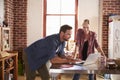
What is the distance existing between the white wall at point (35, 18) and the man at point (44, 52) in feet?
11.7

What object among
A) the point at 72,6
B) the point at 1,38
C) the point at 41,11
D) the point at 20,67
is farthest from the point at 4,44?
the point at 72,6

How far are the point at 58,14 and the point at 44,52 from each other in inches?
153

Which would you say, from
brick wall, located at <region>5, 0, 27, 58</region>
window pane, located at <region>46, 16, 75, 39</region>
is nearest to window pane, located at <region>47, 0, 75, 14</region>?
window pane, located at <region>46, 16, 75, 39</region>

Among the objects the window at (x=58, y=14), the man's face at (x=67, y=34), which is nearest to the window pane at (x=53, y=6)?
the window at (x=58, y=14)

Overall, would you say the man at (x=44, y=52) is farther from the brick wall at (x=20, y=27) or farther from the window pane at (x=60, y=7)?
the window pane at (x=60, y=7)

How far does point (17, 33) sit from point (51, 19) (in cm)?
101

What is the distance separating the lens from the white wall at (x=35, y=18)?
279 inches

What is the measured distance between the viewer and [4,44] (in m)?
5.73

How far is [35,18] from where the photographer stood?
23.3 ft

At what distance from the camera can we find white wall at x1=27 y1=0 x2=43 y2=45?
7.07m

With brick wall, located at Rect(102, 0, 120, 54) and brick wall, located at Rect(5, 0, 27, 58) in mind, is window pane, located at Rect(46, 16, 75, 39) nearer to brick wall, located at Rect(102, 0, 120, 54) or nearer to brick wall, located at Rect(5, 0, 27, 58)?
brick wall, located at Rect(5, 0, 27, 58)

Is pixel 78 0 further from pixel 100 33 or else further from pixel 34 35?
pixel 34 35

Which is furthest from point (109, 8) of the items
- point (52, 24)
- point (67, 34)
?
point (67, 34)

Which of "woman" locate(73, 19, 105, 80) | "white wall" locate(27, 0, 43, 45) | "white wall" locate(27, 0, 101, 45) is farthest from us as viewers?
"white wall" locate(27, 0, 43, 45)
